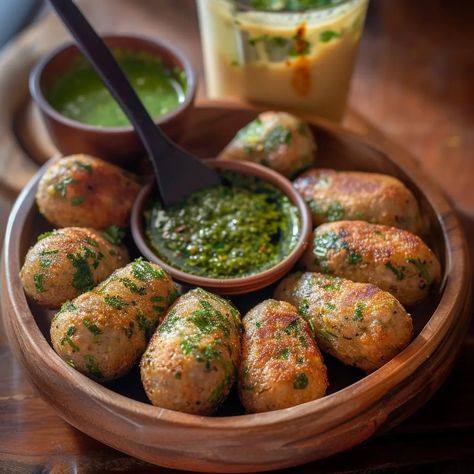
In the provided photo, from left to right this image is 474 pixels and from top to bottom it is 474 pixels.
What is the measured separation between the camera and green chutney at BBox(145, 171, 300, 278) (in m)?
1.89

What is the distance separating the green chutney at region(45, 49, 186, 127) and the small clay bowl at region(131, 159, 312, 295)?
1.45 ft

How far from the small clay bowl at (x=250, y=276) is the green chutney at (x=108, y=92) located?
442 millimetres

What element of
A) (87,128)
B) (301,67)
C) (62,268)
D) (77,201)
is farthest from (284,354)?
(301,67)

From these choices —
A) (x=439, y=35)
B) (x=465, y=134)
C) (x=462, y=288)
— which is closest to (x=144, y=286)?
(x=462, y=288)

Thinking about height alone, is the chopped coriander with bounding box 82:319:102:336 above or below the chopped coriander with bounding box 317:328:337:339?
above

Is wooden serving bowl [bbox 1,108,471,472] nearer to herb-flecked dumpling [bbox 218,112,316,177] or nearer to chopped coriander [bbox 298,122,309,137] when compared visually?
herb-flecked dumpling [bbox 218,112,316,177]

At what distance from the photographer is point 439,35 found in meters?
3.12

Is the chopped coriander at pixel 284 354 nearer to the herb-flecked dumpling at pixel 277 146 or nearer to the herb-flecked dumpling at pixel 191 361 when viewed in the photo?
the herb-flecked dumpling at pixel 191 361

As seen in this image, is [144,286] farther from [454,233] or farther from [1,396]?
[454,233]

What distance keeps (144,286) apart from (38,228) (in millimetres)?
473

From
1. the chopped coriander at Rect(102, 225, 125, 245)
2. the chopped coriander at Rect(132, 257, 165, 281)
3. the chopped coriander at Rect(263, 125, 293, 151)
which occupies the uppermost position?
the chopped coriander at Rect(132, 257, 165, 281)

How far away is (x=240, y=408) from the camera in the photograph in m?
1.67

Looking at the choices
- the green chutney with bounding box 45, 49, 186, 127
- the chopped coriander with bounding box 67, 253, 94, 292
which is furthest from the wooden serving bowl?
the green chutney with bounding box 45, 49, 186, 127

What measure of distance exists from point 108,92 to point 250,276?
101cm
